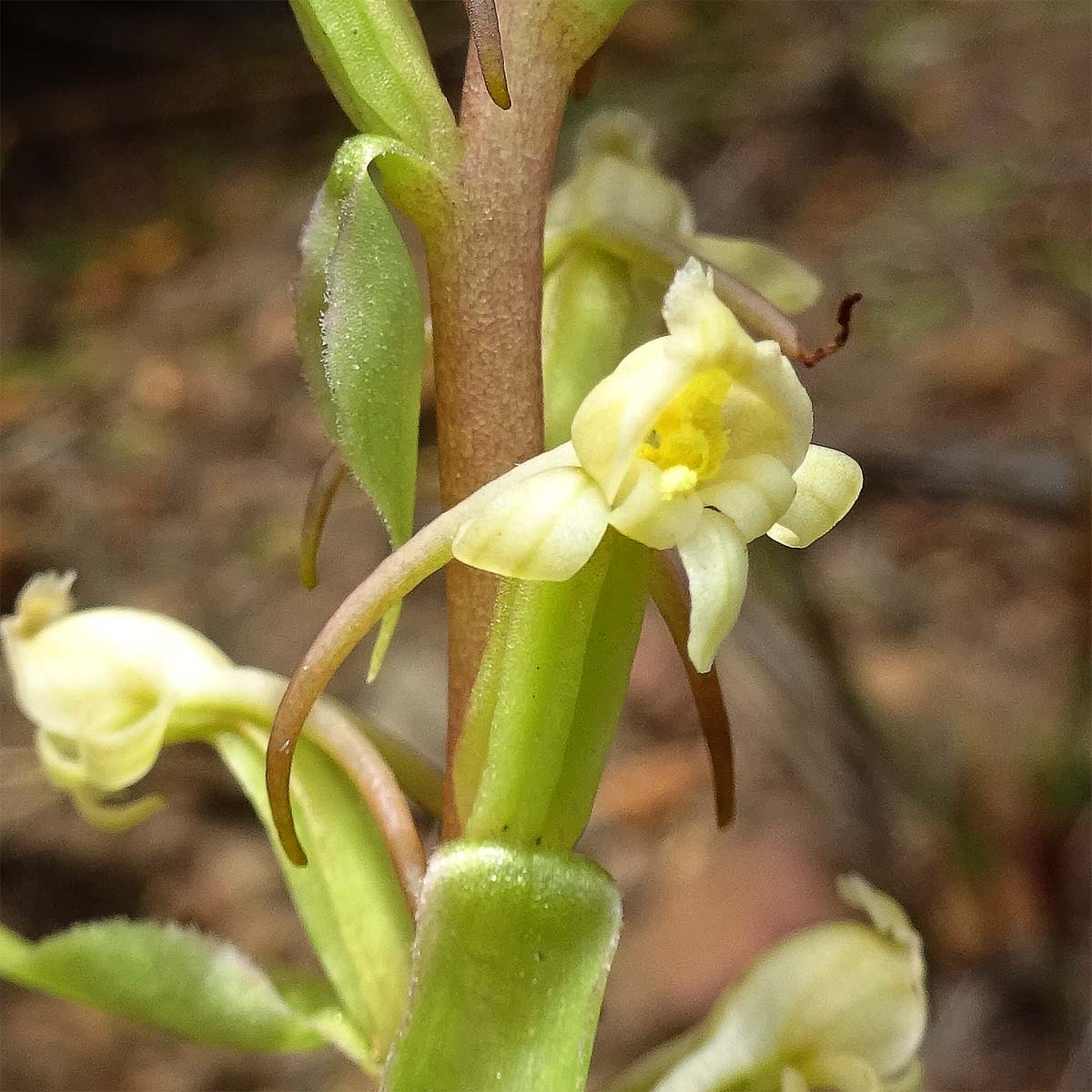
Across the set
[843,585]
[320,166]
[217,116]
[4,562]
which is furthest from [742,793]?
[217,116]

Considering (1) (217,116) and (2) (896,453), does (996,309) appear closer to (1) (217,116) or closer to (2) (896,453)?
(2) (896,453)

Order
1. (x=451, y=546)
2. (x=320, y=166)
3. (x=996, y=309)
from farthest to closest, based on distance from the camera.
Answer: (x=320, y=166)
(x=996, y=309)
(x=451, y=546)

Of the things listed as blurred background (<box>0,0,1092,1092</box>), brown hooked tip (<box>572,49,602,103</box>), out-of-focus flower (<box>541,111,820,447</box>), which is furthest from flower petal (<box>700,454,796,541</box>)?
blurred background (<box>0,0,1092,1092</box>)

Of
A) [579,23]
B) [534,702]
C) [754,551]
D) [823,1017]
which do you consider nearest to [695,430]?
[534,702]

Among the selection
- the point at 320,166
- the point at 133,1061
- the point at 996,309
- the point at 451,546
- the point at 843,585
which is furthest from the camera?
the point at 320,166

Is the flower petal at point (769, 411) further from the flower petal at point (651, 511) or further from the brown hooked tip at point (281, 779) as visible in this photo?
the brown hooked tip at point (281, 779)

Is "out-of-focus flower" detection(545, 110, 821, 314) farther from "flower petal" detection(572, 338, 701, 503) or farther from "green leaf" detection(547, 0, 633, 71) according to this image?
"flower petal" detection(572, 338, 701, 503)

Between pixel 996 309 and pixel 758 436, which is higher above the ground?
pixel 758 436
